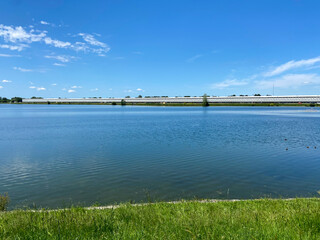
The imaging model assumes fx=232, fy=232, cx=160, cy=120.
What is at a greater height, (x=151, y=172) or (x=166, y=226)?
(x=166, y=226)

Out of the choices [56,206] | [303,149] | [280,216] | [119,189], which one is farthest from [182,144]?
[280,216]

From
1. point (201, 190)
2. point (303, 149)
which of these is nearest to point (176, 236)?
point (201, 190)

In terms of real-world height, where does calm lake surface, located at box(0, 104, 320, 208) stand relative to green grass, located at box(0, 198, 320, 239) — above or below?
below

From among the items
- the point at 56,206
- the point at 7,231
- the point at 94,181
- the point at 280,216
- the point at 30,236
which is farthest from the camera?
the point at 94,181

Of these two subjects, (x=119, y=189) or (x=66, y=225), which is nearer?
(x=66, y=225)

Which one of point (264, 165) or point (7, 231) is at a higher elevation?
point (7, 231)

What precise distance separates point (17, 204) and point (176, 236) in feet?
35.9

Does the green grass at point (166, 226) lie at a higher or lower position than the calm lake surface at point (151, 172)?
higher

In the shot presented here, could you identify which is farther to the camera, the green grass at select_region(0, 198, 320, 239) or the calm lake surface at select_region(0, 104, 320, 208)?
the calm lake surface at select_region(0, 104, 320, 208)

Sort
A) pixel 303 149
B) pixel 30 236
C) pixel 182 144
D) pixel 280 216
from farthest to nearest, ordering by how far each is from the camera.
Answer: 1. pixel 182 144
2. pixel 303 149
3. pixel 280 216
4. pixel 30 236

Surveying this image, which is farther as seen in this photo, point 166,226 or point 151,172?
point 151,172

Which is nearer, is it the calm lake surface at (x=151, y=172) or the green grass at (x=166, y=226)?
the green grass at (x=166, y=226)

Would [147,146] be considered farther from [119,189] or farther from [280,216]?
[280,216]

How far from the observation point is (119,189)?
51.2ft
